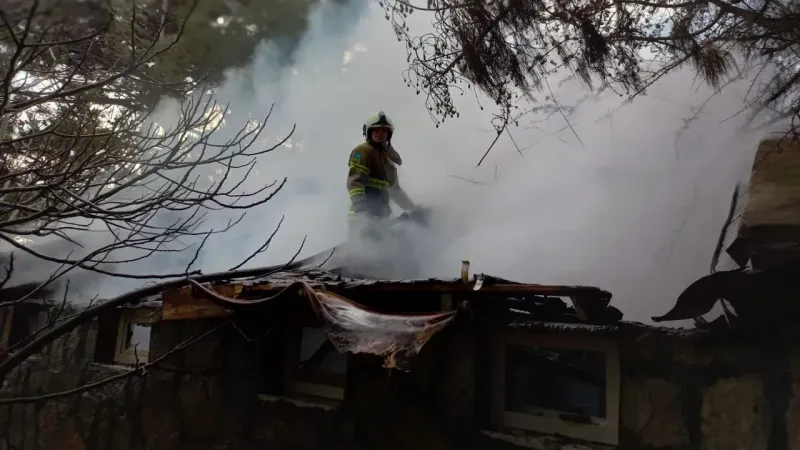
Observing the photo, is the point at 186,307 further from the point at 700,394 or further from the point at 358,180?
the point at 700,394

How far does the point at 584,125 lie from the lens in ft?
20.3

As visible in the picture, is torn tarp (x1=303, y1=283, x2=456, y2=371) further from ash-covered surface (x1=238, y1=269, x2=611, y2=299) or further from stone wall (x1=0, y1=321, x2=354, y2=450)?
stone wall (x1=0, y1=321, x2=354, y2=450)

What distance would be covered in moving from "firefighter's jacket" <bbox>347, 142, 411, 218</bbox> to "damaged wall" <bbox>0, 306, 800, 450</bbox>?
1678mm

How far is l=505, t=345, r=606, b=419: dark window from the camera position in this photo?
357 centimetres

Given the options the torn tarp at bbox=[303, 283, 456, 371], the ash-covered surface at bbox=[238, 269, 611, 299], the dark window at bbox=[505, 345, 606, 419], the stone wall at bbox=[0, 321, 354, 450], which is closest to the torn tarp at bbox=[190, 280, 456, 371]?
the torn tarp at bbox=[303, 283, 456, 371]

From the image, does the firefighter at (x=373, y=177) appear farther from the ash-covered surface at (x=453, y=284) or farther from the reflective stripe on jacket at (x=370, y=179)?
the ash-covered surface at (x=453, y=284)

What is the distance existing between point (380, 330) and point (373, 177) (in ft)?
10.3

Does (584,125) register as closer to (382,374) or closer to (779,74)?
(779,74)

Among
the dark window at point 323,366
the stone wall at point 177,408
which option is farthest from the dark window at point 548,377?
the dark window at point 323,366

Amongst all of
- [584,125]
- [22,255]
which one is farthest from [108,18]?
[22,255]

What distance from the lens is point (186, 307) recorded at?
4129 millimetres

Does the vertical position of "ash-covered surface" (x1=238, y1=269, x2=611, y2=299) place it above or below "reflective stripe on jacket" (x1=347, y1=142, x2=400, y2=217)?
below

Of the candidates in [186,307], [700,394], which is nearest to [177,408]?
[186,307]

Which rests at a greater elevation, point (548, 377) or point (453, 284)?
point (453, 284)
